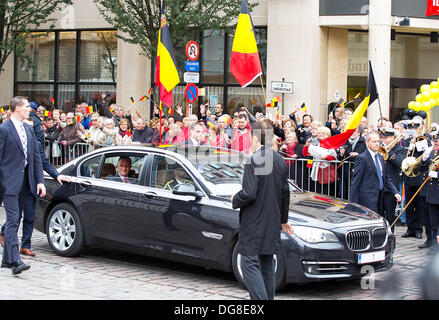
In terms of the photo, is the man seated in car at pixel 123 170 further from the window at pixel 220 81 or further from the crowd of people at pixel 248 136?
the window at pixel 220 81

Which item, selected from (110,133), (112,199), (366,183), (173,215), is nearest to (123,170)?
(112,199)

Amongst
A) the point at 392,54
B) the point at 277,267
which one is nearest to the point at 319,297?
the point at 277,267

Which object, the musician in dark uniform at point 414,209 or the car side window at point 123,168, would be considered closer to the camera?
the car side window at point 123,168

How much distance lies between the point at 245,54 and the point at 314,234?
5.70 metres

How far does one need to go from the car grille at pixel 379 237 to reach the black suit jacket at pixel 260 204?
6.40 feet

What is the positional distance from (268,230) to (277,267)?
1385 mm

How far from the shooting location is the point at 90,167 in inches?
372

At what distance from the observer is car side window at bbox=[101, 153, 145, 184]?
29.3 ft

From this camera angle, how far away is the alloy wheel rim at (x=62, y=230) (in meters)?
9.31

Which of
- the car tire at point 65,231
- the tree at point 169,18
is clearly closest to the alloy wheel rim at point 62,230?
the car tire at point 65,231

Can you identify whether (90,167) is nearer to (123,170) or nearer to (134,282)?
(123,170)

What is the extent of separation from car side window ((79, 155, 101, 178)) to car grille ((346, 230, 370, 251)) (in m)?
3.61
